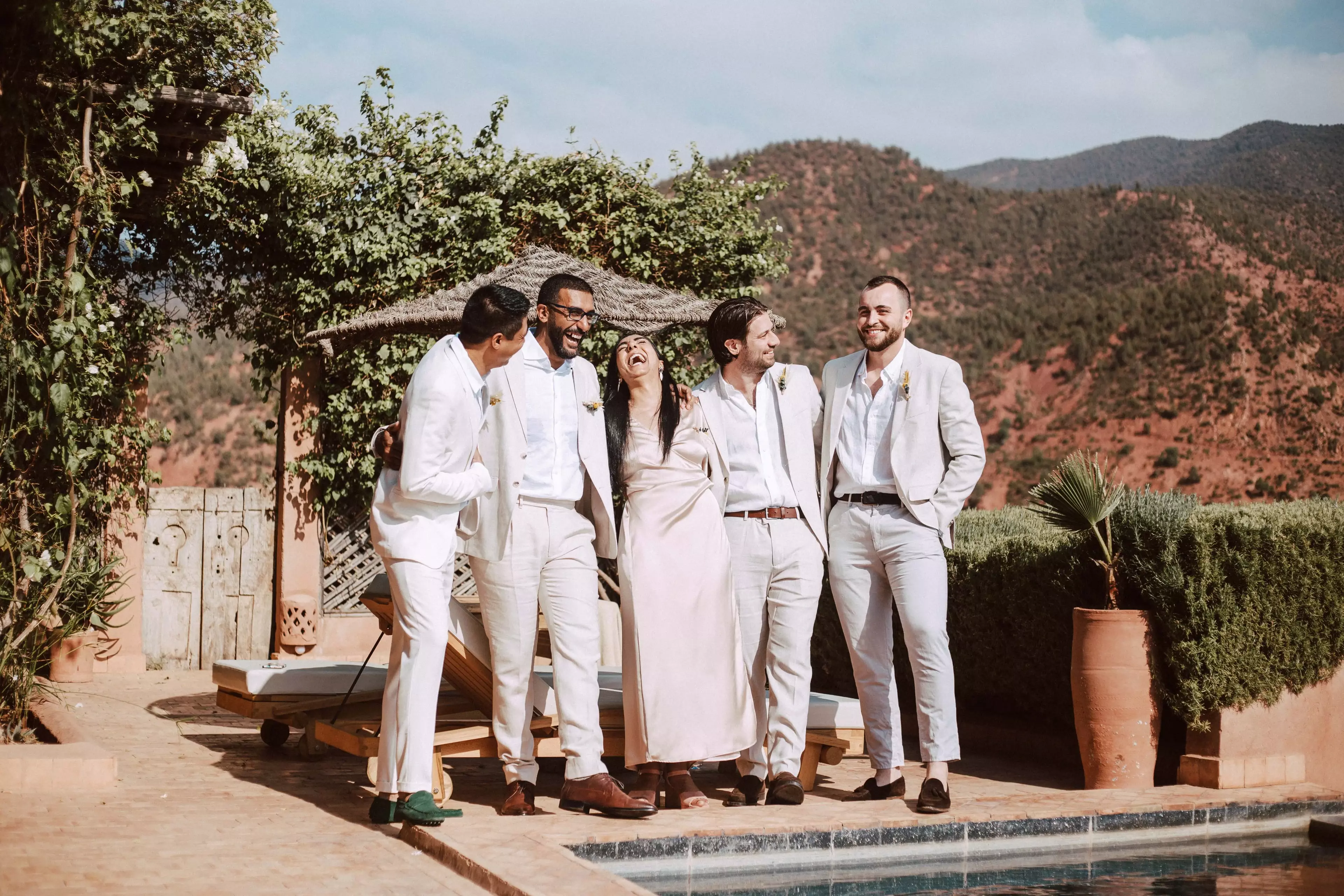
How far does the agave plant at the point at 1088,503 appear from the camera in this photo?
601 cm

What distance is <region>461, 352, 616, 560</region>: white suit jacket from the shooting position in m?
5.08

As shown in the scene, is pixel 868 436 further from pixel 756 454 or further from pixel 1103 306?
pixel 1103 306

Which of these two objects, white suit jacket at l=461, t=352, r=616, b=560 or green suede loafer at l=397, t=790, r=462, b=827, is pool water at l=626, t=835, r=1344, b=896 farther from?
white suit jacket at l=461, t=352, r=616, b=560

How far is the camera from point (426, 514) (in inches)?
193

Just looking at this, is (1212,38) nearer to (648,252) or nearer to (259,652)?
(648,252)

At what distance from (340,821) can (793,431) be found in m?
2.41

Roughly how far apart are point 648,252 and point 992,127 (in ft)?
199

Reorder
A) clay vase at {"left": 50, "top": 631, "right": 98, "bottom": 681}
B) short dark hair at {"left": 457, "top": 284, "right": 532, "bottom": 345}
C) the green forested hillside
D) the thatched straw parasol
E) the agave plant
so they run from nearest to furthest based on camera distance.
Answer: short dark hair at {"left": 457, "top": 284, "right": 532, "bottom": 345}, the agave plant, the thatched straw parasol, clay vase at {"left": 50, "top": 631, "right": 98, "bottom": 681}, the green forested hillside

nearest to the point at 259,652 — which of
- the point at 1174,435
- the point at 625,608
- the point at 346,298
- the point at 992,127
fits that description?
the point at 346,298

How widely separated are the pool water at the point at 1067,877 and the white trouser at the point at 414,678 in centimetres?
95

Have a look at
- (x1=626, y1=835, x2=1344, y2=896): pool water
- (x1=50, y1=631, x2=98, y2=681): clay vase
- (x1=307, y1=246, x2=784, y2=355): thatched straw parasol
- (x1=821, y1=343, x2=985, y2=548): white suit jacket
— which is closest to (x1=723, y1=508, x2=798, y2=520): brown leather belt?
(x1=821, y1=343, x2=985, y2=548): white suit jacket

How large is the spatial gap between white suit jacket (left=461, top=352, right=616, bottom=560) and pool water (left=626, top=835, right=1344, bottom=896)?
1433mm

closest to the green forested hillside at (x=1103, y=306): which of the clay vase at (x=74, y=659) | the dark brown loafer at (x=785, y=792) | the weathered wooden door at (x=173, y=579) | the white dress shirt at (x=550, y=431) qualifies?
the weathered wooden door at (x=173, y=579)

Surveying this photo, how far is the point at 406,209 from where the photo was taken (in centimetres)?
1166
